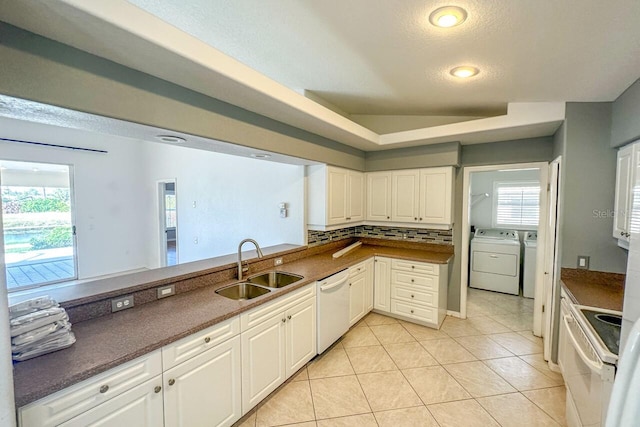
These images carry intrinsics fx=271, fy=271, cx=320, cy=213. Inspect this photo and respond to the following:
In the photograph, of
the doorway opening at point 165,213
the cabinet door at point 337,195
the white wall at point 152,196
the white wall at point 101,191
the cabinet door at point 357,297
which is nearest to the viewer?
the cabinet door at point 357,297

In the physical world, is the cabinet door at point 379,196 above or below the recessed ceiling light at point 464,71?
below

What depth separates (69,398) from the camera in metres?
1.11

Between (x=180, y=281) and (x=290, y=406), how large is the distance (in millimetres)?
1297

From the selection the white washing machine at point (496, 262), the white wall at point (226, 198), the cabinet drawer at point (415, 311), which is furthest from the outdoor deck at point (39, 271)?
the white washing machine at point (496, 262)

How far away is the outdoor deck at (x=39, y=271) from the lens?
4719 millimetres

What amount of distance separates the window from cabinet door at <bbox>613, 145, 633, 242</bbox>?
3.14m

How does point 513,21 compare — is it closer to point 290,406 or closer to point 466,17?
point 466,17

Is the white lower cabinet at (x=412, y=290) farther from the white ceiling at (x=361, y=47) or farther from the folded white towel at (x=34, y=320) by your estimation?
the folded white towel at (x=34, y=320)

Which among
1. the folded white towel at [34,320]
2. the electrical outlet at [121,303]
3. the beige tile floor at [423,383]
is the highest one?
the folded white towel at [34,320]

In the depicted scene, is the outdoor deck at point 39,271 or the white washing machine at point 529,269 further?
the outdoor deck at point 39,271

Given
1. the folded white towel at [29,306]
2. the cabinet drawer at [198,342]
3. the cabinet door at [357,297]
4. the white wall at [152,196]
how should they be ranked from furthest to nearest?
the white wall at [152,196] → the cabinet door at [357,297] → the cabinet drawer at [198,342] → the folded white towel at [29,306]

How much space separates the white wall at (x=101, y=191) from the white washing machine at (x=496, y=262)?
6879 mm

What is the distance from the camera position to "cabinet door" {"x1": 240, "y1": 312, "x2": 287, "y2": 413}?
6.26ft

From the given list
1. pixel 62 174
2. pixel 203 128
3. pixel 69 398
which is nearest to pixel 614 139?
pixel 203 128
